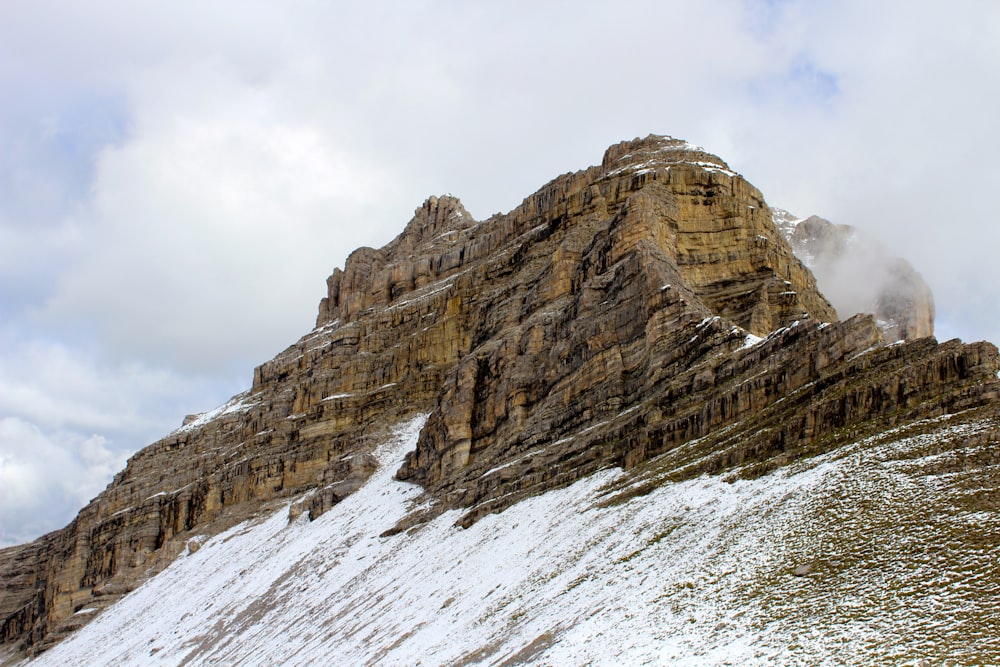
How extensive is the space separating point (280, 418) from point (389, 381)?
1585cm

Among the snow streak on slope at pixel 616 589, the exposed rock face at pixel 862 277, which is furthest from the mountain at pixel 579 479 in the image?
the exposed rock face at pixel 862 277

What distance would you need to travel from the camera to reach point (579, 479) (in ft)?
170

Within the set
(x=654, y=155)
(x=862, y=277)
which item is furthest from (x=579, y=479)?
(x=862, y=277)

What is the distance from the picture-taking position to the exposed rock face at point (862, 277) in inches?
4274

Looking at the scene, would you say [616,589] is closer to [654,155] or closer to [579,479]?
[579,479]

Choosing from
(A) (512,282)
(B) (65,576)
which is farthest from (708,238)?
(B) (65,576)

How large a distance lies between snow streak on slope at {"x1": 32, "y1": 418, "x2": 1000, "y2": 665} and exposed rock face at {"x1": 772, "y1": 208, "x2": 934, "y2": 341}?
59.5m

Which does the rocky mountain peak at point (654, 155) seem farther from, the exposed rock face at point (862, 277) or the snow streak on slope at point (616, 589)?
the snow streak on slope at point (616, 589)

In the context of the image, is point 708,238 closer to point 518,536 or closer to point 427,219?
point 518,536

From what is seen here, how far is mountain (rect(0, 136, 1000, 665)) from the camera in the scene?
29375mm

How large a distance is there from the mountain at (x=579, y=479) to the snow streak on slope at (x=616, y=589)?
5.9 inches

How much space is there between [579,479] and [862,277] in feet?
281

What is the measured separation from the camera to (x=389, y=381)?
10431 cm

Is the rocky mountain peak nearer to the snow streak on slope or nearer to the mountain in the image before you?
the mountain
